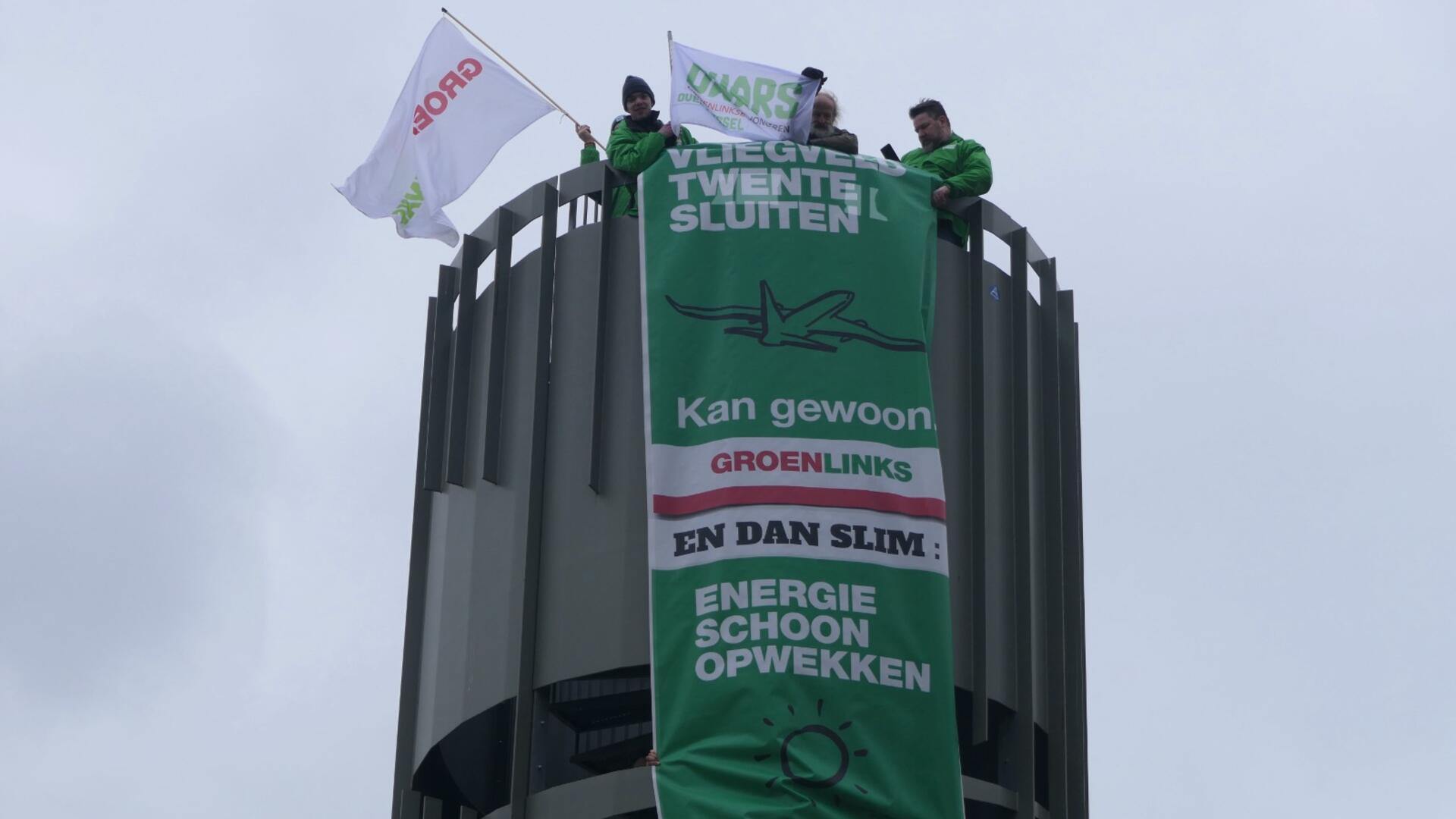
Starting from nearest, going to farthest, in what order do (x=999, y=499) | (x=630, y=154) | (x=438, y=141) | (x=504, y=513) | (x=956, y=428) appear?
(x=504, y=513)
(x=956, y=428)
(x=999, y=499)
(x=630, y=154)
(x=438, y=141)

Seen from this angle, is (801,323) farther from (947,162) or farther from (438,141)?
(438,141)

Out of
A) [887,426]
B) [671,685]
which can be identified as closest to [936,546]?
[887,426]

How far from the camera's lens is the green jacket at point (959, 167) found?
33125 millimetres

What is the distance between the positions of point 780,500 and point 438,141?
9087 mm

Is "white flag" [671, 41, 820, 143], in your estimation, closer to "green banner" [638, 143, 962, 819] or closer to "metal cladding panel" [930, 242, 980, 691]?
"green banner" [638, 143, 962, 819]

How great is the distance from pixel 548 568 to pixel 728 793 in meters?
4.26

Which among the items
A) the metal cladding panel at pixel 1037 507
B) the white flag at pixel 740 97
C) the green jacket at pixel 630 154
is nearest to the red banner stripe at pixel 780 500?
the metal cladding panel at pixel 1037 507

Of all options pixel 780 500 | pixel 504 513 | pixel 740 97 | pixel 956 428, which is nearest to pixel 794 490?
pixel 780 500

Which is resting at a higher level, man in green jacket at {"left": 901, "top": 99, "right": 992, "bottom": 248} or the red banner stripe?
man in green jacket at {"left": 901, "top": 99, "right": 992, "bottom": 248}

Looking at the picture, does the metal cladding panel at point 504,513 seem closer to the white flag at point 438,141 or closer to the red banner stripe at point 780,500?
the red banner stripe at point 780,500

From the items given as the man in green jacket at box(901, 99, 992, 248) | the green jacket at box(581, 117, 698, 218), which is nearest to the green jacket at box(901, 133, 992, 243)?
the man in green jacket at box(901, 99, 992, 248)

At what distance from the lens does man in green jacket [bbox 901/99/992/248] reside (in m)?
33.1

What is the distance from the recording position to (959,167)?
33.5 metres

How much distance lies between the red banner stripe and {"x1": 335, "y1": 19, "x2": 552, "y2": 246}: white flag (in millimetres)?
7270
